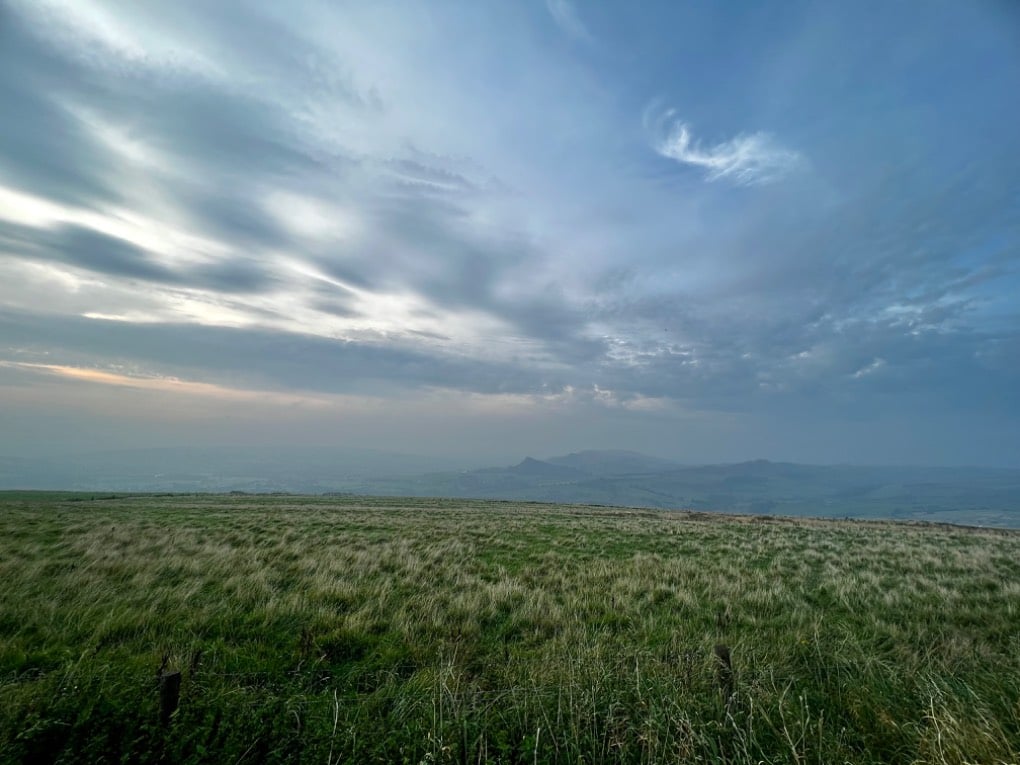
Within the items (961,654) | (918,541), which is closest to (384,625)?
(961,654)

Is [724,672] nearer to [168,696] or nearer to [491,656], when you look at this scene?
[491,656]

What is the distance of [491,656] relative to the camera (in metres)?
6.35

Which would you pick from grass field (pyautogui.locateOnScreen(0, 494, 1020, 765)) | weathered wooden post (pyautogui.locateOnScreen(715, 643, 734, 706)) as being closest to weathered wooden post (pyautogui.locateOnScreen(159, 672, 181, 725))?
grass field (pyautogui.locateOnScreen(0, 494, 1020, 765))

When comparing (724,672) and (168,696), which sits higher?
(168,696)

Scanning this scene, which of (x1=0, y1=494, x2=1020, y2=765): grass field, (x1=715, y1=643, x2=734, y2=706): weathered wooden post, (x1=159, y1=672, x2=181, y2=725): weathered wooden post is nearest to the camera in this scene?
(x1=0, y1=494, x2=1020, y2=765): grass field

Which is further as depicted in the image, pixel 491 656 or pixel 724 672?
pixel 491 656

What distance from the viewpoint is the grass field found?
362 cm

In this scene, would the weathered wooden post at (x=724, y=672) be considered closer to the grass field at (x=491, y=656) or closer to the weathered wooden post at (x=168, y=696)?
the grass field at (x=491, y=656)

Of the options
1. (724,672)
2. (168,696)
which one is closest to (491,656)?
(724,672)

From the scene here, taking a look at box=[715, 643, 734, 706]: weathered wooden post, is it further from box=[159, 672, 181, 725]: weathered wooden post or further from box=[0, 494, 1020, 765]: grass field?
box=[159, 672, 181, 725]: weathered wooden post

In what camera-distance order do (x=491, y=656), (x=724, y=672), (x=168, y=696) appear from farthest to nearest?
(x=491, y=656) → (x=724, y=672) → (x=168, y=696)

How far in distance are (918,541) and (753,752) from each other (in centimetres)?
2708

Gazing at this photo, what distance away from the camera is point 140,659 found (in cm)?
568

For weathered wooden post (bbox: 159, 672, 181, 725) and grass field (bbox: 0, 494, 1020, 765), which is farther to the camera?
weathered wooden post (bbox: 159, 672, 181, 725)
